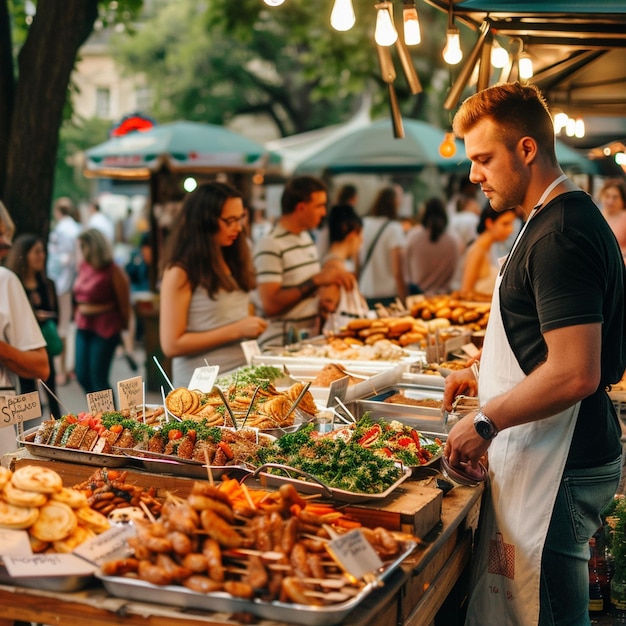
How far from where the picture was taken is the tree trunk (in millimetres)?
6238

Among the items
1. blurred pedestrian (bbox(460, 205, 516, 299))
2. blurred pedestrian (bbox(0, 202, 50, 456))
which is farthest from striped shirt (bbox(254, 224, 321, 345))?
blurred pedestrian (bbox(460, 205, 516, 299))

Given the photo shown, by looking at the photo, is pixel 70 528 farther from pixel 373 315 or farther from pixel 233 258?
pixel 373 315

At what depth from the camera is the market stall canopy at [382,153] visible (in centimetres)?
1321

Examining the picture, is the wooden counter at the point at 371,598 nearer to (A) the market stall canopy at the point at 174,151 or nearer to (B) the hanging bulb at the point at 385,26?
(B) the hanging bulb at the point at 385,26

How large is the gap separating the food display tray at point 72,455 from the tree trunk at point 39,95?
339cm

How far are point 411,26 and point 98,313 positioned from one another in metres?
5.44

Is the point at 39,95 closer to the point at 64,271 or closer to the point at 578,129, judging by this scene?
the point at 578,129

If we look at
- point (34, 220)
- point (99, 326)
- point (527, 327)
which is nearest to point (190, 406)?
point (527, 327)

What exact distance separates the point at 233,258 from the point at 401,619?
340 centimetres

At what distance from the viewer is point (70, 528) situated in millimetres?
2479

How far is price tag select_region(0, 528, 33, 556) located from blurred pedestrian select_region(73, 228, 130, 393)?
6869 mm

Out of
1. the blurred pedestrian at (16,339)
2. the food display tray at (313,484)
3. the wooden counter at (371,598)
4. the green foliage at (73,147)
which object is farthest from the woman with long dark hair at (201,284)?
the green foliage at (73,147)

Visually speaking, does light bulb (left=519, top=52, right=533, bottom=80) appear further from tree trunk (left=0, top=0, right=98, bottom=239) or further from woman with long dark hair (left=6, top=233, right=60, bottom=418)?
woman with long dark hair (left=6, top=233, right=60, bottom=418)

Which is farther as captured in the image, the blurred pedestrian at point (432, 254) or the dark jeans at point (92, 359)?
the blurred pedestrian at point (432, 254)
